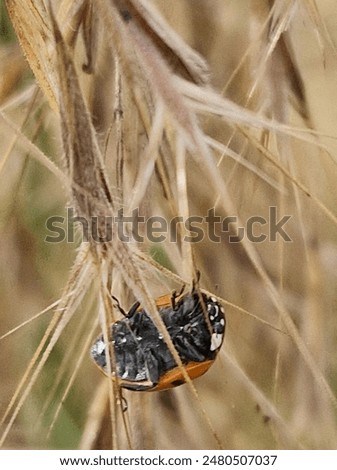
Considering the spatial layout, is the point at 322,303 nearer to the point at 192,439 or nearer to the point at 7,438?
the point at 192,439

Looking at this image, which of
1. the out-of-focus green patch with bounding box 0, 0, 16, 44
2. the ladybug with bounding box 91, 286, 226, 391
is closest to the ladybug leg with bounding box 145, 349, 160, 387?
the ladybug with bounding box 91, 286, 226, 391

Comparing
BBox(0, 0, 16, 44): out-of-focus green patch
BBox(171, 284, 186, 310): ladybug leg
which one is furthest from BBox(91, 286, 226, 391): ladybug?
BBox(0, 0, 16, 44): out-of-focus green patch

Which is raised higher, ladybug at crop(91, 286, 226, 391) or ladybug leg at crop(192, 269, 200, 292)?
ladybug leg at crop(192, 269, 200, 292)

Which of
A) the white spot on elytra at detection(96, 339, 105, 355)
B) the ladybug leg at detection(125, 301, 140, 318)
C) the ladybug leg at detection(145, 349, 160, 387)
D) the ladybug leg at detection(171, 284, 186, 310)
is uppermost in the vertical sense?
the ladybug leg at detection(125, 301, 140, 318)

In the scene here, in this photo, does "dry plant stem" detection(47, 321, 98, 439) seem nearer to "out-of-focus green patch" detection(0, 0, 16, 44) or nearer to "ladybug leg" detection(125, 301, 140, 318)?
"ladybug leg" detection(125, 301, 140, 318)

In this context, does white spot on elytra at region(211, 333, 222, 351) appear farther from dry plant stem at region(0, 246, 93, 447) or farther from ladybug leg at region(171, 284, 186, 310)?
dry plant stem at region(0, 246, 93, 447)

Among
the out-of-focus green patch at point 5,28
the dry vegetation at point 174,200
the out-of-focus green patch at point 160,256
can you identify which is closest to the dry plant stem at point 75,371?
the dry vegetation at point 174,200

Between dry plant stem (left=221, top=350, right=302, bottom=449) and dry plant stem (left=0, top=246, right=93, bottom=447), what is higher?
dry plant stem (left=0, top=246, right=93, bottom=447)

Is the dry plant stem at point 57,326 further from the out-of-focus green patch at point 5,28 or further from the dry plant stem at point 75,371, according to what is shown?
the out-of-focus green patch at point 5,28

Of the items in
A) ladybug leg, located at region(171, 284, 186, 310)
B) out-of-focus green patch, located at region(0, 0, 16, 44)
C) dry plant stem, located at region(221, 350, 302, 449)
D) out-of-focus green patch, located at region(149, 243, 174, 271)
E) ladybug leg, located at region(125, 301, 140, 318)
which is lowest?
dry plant stem, located at region(221, 350, 302, 449)
